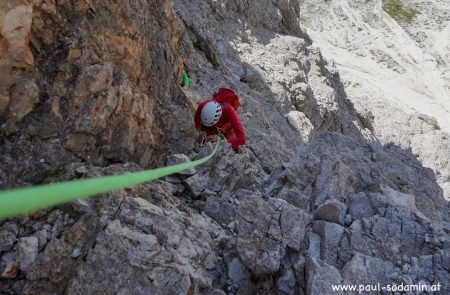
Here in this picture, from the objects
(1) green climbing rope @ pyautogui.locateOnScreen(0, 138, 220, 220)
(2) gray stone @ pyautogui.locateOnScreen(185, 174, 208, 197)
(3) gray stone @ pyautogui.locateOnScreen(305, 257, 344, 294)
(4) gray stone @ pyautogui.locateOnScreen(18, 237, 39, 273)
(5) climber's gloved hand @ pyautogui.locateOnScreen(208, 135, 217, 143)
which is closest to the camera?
(1) green climbing rope @ pyautogui.locateOnScreen(0, 138, 220, 220)

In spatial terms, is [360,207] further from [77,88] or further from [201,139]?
[77,88]

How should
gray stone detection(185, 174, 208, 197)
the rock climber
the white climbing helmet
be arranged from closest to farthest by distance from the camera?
gray stone detection(185, 174, 208, 197) → the white climbing helmet → the rock climber

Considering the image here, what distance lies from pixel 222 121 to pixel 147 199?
3.65 m

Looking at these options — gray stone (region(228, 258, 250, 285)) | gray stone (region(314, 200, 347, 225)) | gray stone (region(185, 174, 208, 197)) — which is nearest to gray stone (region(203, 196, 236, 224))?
gray stone (region(185, 174, 208, 197))

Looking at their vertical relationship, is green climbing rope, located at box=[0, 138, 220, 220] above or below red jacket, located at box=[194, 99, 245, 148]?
above

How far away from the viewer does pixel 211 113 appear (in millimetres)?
8250

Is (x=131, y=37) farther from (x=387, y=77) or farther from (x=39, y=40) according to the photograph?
(x=387, y=77)

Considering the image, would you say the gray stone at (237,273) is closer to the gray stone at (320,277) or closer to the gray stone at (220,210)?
the gray stone at (320,277)

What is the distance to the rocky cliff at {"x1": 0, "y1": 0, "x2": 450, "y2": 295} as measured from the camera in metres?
4.45

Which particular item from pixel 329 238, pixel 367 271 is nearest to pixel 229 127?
pixel 329 238

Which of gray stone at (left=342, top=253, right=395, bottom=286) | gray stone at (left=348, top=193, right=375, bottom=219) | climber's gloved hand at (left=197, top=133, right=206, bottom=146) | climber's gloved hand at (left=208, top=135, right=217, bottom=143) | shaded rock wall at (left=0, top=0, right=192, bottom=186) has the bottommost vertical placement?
climber's gloved hand at (left=208, top=135, right=217, bottom=143)

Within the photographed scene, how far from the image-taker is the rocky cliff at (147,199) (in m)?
4.45

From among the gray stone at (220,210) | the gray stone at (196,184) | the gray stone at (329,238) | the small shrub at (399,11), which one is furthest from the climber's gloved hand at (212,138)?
the small shrub at (399,11)

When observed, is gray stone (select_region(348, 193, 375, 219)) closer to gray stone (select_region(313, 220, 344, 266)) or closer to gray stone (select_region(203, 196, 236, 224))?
gray stone (select_region(313, 220, 344, 266))
